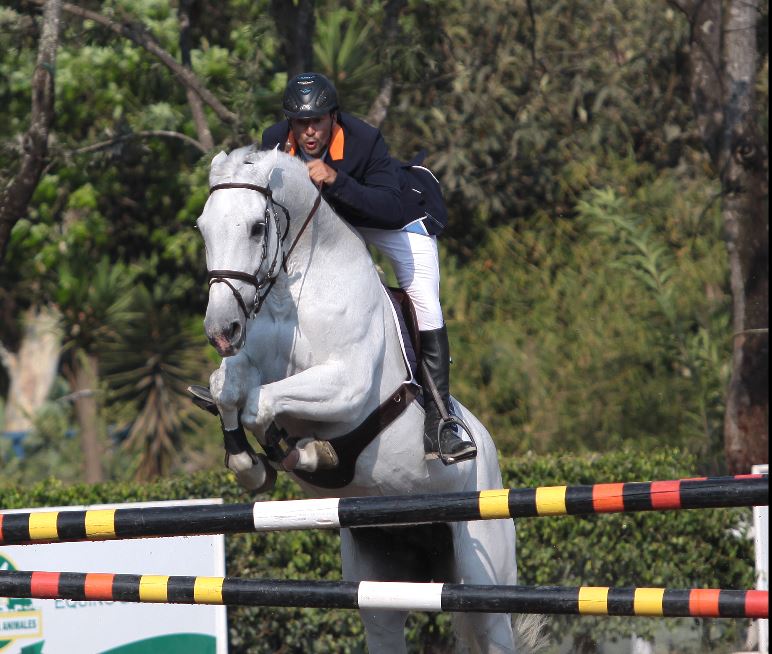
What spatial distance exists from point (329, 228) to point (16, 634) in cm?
309

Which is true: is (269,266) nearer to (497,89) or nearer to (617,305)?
(617,305)

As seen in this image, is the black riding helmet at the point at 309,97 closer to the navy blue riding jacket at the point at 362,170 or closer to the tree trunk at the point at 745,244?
the navy blue riding jacket at the point at 362,170

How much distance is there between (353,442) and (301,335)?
0.45 meters

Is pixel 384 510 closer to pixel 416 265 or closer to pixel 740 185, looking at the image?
pixel 416 265

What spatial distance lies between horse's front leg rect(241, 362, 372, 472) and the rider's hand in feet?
2.18

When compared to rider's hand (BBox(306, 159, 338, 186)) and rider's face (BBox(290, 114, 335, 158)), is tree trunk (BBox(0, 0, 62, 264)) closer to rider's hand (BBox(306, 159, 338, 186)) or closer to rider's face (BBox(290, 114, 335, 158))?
rider's face (BBox(290, 114, 335, 158))

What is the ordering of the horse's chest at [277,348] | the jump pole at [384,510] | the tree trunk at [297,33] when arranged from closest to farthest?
the jump pole at [384,510]
the horse's chest at [277,348]
the tree trunk at [297,33]

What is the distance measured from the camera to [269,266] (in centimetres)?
439

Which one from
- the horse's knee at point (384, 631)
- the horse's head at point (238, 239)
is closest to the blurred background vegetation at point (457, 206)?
the horse's knee at point (384, 631)

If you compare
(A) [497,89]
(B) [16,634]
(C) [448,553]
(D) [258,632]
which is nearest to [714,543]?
(D) [258,632]

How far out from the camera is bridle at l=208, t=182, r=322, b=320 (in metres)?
4.17

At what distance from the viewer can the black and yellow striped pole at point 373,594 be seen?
3488 millimetres

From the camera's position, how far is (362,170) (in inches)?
190

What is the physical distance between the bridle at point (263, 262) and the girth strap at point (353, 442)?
62cm
